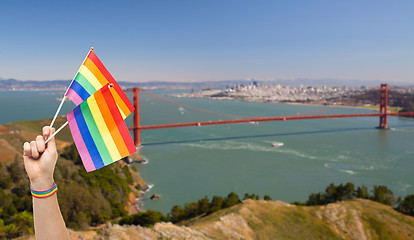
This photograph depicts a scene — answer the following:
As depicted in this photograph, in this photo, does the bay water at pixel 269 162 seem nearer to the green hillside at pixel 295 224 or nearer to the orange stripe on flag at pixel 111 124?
the green hillside at pixel 295 224

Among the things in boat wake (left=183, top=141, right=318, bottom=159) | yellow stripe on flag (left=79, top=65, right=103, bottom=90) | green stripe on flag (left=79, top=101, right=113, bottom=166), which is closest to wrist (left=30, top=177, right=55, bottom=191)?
green stripe on flag (left=79, top=101, right=113, bottom=166)

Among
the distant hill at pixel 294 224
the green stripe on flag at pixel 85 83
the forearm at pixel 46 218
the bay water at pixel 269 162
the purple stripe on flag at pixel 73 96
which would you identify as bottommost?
the bay water at pixel 269 162

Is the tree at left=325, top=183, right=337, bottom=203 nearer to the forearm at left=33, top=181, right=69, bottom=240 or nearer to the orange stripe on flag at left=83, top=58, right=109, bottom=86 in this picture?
the orange stripe on flag at left=83, top=58, right=109, bottom=86

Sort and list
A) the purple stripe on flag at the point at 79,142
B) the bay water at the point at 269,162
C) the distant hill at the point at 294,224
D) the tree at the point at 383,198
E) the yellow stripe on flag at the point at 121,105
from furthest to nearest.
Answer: the bay water at the point at 269,162
the tree at the point at 383,198
the distant hill at the point at 294,224
the yellow stripe on flag at the point at 121,105
the purple stripe on flag at the point at 79,142

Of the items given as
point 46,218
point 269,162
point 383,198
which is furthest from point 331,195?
point 46,218

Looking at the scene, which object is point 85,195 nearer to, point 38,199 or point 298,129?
point 38,199

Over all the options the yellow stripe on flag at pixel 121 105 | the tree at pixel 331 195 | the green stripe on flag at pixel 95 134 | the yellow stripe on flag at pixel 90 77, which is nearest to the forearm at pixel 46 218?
the green stripe on flag at pixel 95 134

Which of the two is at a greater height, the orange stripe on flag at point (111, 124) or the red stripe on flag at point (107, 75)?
the red stripe on flag at point (107, 75)
